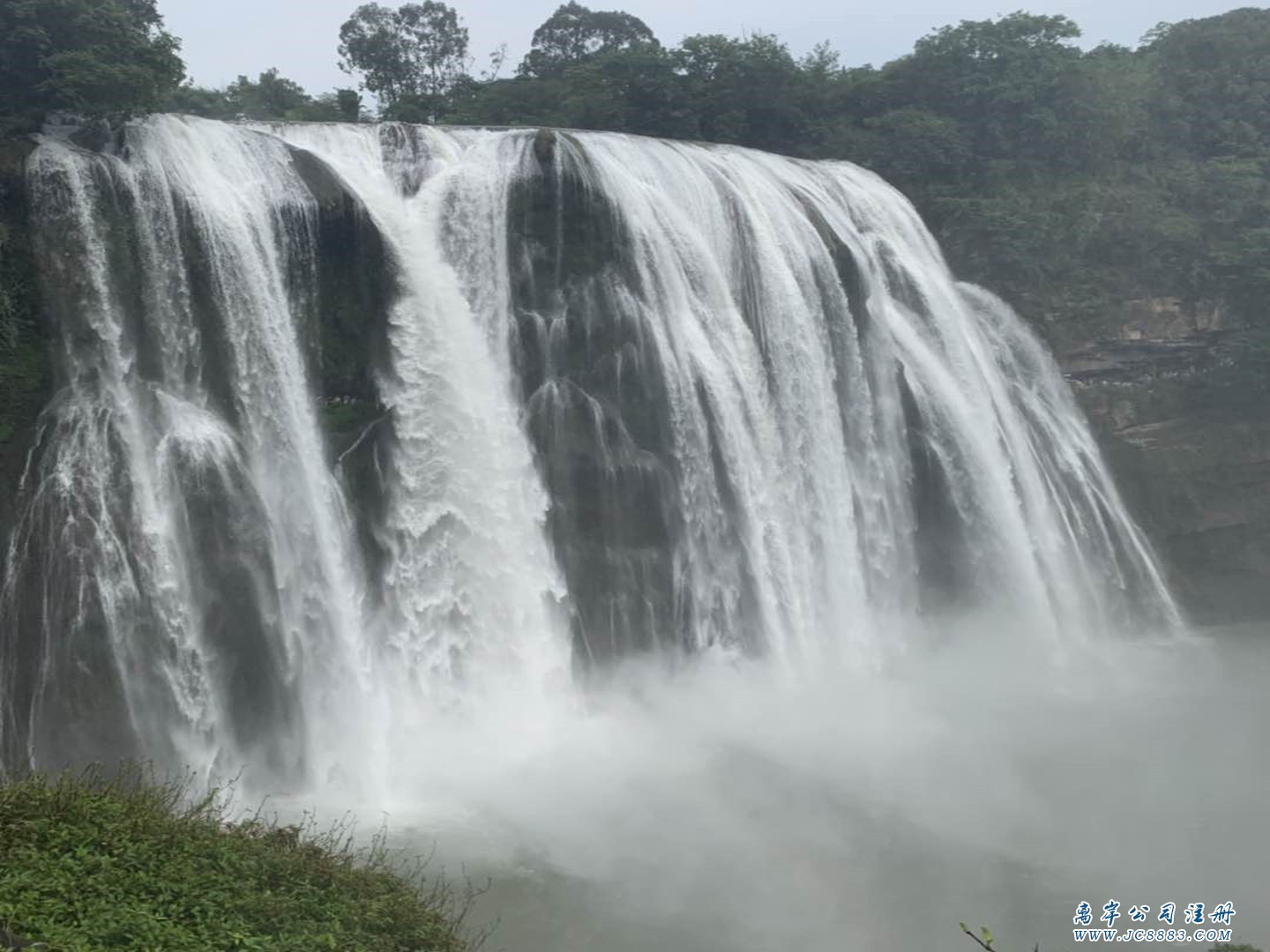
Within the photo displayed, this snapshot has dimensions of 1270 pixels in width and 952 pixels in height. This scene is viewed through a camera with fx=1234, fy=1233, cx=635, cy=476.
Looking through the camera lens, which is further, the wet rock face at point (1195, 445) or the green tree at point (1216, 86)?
the green tree at point (1216, 86)

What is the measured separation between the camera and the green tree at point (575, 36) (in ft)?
131

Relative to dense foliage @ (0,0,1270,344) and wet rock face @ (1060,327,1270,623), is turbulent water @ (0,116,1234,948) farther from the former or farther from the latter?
dense foliage @ (0,0,1270,344)

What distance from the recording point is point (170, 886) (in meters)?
7.22

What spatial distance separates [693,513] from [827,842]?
5932 mm

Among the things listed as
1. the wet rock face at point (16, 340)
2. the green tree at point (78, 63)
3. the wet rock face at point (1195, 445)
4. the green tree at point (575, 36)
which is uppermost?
the green tree at point (575, 36)

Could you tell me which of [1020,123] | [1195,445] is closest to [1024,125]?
[1020,123]

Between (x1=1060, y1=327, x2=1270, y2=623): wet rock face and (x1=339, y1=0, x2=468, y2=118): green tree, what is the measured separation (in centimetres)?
2013

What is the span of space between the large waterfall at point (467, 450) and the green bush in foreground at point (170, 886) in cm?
466

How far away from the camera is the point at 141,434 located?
1321 centimetres

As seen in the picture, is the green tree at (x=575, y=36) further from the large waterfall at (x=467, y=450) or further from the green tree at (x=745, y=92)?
the large waterfall at (x=467, y=450)

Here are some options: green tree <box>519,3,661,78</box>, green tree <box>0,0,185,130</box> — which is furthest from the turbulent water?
green tree <box>519,3,661,78</box>

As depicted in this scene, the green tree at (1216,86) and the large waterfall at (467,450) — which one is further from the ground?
the green tree at (1216,86)

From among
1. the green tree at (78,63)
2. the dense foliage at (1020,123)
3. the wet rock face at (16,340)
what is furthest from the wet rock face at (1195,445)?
the wet rock face at (16,340)

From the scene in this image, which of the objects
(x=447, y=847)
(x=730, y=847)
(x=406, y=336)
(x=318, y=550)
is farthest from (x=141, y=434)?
(x=730, y=847)
